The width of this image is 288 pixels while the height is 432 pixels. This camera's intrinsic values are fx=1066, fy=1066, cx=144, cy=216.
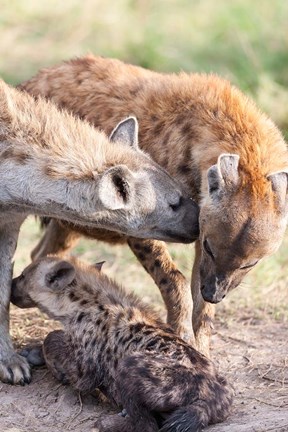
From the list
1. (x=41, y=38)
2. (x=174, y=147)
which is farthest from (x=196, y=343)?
(x=41, y=38)

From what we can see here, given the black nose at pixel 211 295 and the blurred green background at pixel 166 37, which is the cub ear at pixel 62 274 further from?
the blurred green background at pixel 166 37

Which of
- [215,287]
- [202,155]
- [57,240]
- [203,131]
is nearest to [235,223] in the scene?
[215,287]

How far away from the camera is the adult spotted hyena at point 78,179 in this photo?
20.6 feet

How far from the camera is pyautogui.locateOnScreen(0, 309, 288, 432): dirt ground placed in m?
6.11

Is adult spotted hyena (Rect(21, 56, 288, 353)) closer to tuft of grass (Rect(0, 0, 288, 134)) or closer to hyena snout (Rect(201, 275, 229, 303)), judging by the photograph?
hyena snout (Rect(201, 275, 229, 303))

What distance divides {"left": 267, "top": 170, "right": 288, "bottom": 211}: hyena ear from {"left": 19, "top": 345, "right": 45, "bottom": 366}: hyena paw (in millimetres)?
1885

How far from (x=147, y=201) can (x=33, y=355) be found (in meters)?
1.34

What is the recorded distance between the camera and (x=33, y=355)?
698 centimetres

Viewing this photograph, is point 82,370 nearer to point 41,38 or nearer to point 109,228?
point 109,228

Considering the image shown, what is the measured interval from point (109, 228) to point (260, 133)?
3.75 ft

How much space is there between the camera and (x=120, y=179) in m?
6.23

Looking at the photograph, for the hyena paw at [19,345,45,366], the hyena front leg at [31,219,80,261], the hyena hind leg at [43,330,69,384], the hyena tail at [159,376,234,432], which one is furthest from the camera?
the hyena front leg at [31,219,80,261]

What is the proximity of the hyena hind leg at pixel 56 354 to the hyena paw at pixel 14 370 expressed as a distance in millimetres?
251

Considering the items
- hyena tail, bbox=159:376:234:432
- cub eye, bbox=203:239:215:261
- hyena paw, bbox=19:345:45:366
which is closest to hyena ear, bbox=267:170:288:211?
cub eye, bbox=203:239:215:261
